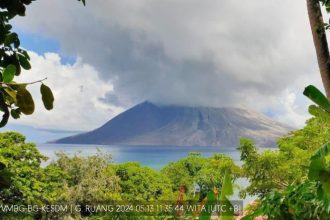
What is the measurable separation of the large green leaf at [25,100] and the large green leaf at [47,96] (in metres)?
0.03

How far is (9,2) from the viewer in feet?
4.55

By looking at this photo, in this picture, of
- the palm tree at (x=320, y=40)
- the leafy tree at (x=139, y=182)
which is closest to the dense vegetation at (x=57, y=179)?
the leafy tree at (x=139, y=182)

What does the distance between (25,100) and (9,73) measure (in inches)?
3.5

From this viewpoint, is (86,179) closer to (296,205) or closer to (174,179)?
(174,179)

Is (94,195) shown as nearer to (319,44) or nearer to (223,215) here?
(319,44)

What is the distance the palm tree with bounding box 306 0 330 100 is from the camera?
16.1 ft

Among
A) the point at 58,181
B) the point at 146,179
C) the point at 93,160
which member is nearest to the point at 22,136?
the point at 58,181

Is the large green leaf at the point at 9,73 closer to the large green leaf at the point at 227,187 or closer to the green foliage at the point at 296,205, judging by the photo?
the large green leaf at the point at 227,187

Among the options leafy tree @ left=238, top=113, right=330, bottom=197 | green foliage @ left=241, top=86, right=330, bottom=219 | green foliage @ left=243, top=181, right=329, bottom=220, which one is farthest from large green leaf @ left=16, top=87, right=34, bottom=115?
leafy tree @ left=238, top=113, right=330, bottom=197

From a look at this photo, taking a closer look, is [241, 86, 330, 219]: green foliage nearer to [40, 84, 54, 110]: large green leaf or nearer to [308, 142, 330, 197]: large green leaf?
[308, 142, 330, 197]: large green leaf

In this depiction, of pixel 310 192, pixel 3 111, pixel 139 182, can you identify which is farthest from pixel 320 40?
pixel 139 182

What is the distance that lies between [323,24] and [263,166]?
896cm

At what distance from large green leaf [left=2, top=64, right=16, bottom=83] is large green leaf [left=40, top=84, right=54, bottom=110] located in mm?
80

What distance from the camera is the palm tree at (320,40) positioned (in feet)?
16.1
